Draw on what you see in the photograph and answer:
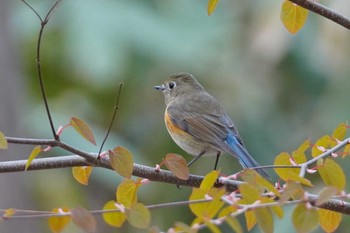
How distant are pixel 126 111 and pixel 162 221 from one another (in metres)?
1.24

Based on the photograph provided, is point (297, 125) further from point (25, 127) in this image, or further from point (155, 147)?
point (25, 127)

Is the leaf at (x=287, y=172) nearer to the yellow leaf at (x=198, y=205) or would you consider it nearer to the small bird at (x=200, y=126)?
the yellow leaf at (x=198, y=205)

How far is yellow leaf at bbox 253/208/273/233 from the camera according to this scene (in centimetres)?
191

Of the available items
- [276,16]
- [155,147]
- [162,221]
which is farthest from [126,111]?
[276,16]

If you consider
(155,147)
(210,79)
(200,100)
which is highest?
(200,100)

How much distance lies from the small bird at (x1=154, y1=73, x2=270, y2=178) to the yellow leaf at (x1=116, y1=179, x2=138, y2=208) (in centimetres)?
136

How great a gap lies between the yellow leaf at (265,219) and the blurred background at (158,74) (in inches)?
187

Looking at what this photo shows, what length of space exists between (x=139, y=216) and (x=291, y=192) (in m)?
0.40

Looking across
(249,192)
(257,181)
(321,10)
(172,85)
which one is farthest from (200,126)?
(249,192)

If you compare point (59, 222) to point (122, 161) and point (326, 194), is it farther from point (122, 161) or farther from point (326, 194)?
point (326, 194)

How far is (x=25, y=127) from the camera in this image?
6824 mm

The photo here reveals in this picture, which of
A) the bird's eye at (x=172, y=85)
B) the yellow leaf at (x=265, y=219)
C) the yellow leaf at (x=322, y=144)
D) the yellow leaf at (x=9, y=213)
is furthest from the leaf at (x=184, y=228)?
the bird's eye at (x=172, y=85)

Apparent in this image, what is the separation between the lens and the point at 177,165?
250 centimetres

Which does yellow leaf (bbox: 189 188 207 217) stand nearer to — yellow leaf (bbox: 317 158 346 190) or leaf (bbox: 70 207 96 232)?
leaf (bbox: 70 207 96 232)
